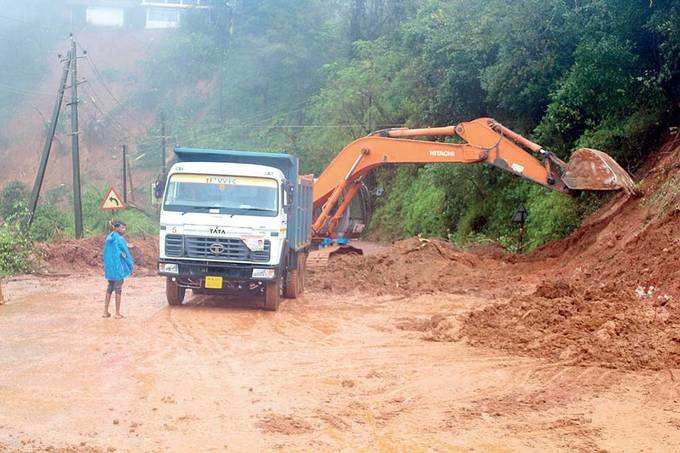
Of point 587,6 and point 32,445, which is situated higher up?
point 587,6

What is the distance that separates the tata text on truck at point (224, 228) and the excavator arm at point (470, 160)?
521 cm

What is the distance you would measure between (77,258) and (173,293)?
9.73 meters

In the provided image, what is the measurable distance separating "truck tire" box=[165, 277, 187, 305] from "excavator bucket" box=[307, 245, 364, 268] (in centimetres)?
688

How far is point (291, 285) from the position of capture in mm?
17297

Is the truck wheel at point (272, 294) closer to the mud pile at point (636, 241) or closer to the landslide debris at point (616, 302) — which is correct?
the landslide debris at point (616, 302)

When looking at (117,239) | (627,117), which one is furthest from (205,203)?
(627,117)

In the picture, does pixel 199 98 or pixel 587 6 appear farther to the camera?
pixel 199 98

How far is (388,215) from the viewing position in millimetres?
41656

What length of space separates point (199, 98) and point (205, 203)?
197 feet

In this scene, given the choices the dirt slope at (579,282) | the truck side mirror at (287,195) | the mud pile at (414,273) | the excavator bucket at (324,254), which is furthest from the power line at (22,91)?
the truck side mirror at (287,195)

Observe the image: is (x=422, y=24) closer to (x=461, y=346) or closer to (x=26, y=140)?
(x=461, y=346)

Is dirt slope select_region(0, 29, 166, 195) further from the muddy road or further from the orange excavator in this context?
the muddy road

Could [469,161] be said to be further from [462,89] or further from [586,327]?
[462,89]

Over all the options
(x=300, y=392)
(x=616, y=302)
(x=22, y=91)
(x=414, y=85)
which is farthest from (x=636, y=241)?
(x=22, y=91)
